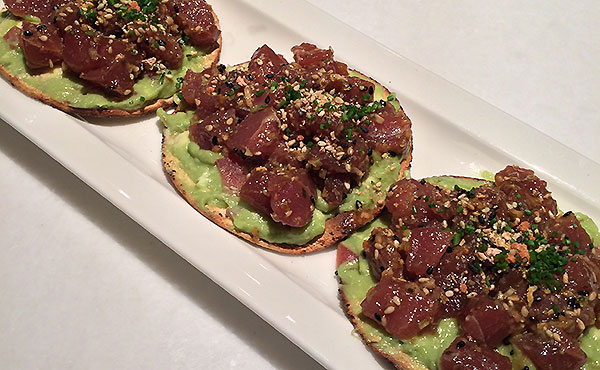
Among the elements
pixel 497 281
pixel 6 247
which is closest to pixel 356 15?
pixel 497 281

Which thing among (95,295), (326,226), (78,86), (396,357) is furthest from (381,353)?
(78,86)

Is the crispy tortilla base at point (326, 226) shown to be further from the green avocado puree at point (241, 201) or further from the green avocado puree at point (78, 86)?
the green avocado puree at point (78, 86)

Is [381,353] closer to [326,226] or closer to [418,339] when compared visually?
[418,339]

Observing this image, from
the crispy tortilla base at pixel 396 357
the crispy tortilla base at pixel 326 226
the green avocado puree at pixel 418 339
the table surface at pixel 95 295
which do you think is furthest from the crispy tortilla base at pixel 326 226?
the crispy tortilla base at pixel 396 357

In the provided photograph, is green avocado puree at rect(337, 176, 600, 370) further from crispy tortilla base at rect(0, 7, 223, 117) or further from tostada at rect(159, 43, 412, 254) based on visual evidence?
crispy tortilla base at rect(0, 7, 223, 117)

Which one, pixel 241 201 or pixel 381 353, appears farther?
pixel 241 201

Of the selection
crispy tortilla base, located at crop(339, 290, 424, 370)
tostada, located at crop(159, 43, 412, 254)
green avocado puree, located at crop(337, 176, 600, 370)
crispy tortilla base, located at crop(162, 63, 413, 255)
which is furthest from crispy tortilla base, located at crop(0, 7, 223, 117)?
crispy tortilla base, located at crop(339, 290, 424, 370)
